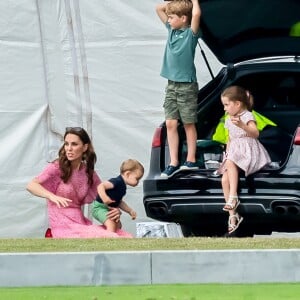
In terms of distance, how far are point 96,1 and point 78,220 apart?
3092 millimetres

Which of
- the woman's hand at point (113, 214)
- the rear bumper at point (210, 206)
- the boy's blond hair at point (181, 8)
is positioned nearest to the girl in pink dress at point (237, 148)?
the rear bumper at point (210, 206)

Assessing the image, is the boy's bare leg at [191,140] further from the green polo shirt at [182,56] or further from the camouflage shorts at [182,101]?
the green polo shirt at [182,56]

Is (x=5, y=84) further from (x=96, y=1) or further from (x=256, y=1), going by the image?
(x=256, y=1)

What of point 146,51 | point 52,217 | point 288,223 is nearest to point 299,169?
point 288,223

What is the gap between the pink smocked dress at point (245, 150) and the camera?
10.9 meters

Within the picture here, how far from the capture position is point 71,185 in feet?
38.4

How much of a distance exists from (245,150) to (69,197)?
1.69 metres

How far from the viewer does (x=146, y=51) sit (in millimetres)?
13992

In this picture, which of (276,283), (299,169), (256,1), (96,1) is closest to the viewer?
(276,283)

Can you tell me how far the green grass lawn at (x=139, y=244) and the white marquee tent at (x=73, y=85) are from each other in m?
3.87

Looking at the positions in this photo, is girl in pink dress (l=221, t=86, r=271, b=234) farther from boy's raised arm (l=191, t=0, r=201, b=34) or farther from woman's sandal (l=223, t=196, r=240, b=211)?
boy's raised arm (l=191, t=0, r=201, b=34)

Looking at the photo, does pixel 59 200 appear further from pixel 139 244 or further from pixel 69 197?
pixel 139 244

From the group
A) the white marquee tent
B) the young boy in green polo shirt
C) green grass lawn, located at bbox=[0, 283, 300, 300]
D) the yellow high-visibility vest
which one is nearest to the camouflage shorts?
the young boy in green polo shirt

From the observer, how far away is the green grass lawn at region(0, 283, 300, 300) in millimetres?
8156
